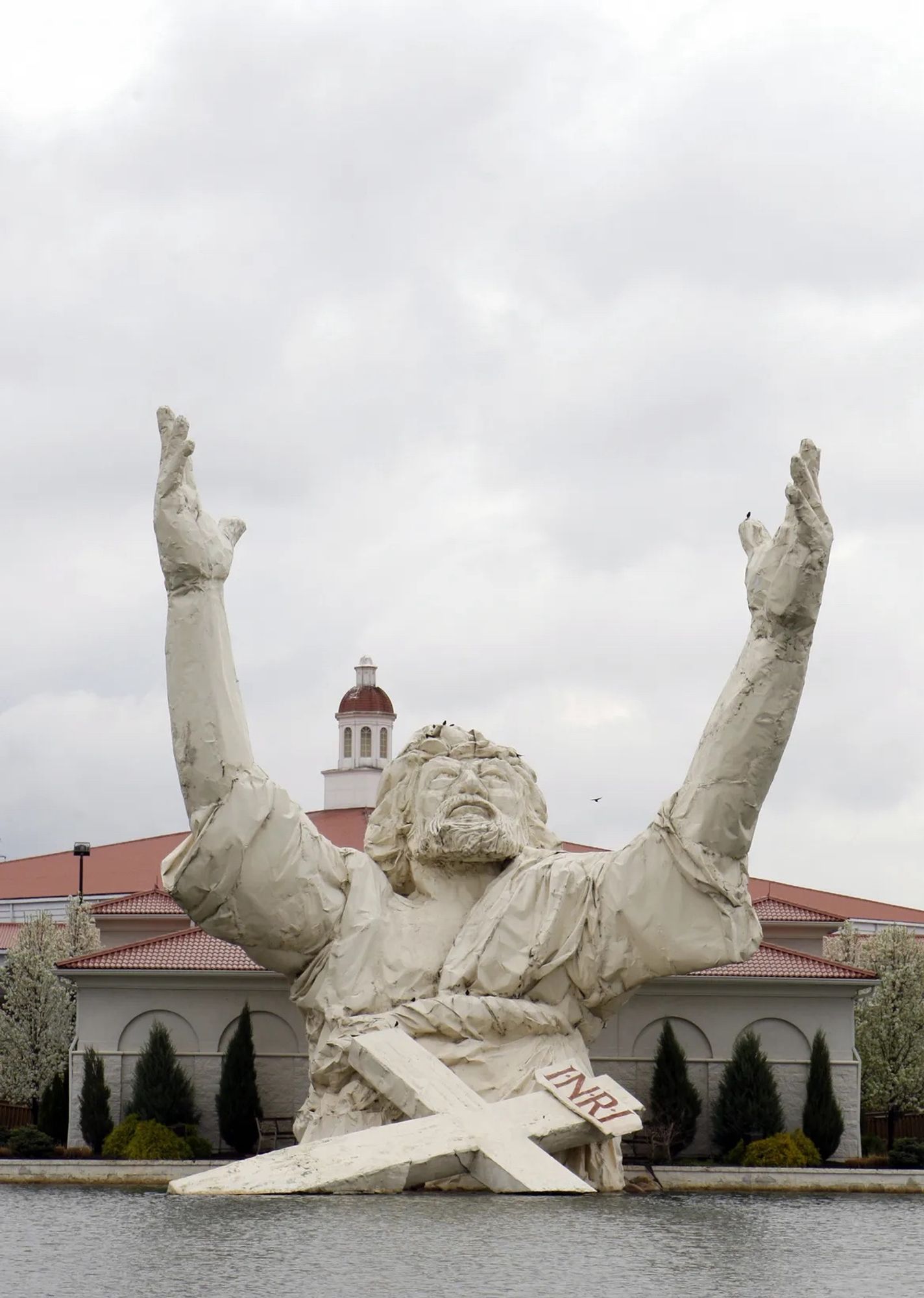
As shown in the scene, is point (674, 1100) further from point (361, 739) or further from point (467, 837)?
point (361, 739)

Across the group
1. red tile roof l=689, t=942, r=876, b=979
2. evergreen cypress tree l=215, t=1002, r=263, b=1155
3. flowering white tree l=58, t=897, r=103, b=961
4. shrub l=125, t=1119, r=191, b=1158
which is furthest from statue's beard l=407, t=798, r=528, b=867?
flowering white tree l=58, t=897, r=103, b=961

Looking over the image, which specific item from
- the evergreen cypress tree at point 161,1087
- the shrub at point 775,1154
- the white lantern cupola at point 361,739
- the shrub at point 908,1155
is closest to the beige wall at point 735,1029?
the shrub at point 908,1155

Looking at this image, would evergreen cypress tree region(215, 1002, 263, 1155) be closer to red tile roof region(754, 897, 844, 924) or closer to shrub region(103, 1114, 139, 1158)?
A: shrub region(103, 1114, 139, 1158)

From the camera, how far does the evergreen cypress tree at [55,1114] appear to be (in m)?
22.5

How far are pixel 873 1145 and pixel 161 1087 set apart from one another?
916 centimetres

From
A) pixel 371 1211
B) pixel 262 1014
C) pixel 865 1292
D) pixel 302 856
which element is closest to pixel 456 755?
pixel 302 856

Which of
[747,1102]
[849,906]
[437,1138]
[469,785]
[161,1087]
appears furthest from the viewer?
[849,906]

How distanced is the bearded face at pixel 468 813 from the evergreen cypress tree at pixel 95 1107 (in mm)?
10179

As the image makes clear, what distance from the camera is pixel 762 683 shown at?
11.5 m

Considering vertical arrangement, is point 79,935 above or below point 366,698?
below

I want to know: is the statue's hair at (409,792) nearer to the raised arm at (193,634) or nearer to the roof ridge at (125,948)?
the raised arm at (193,634)

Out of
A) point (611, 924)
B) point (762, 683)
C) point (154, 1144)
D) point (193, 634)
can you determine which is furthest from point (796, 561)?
point (154, 1144)

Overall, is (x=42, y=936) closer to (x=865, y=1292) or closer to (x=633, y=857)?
(x=633, y=857)

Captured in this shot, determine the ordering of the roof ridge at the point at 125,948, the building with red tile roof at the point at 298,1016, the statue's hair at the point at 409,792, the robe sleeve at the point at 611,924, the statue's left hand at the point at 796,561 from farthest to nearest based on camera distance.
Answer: the roof ridge at the point at 125,948 → the building with red tile roof at the point at 298,1016 → the statue's hair at the point at 409,792 → the robe sleeve at the point at 611,924 → the statue's left hand at the point at 796,561
